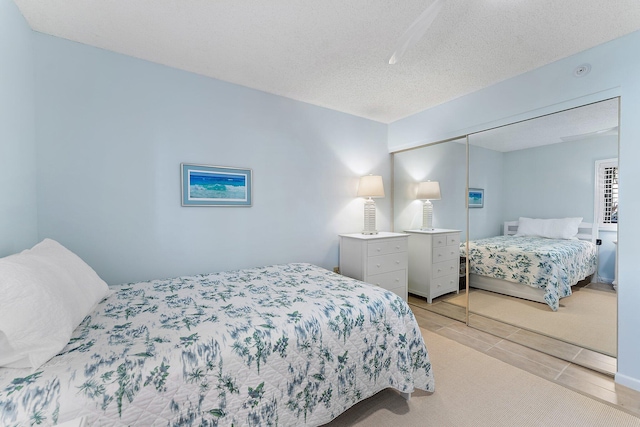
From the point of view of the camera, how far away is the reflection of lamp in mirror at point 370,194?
3.30m

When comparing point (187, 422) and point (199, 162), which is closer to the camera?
point (187, 422)

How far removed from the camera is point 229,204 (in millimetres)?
2570

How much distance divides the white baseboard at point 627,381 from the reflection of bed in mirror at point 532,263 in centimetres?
71

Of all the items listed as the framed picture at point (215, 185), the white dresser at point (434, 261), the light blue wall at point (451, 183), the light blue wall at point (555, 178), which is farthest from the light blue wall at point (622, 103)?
the framed picture at point (215, 185)

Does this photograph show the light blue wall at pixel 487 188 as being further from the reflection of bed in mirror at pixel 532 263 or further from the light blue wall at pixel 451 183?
the reflection of bed in mirror at pixel 532 263

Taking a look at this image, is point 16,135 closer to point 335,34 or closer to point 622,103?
point 335,34

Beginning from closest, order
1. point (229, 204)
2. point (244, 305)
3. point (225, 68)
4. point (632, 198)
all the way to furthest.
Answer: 1. point (244, 305)
2. point (632, 198)
3. point (225, 68)
4. point (229, 204)

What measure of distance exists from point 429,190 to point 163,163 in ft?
9.42

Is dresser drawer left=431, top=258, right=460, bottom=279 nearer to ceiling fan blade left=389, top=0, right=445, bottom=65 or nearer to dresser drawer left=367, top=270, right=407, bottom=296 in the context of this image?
dresser drawer left=367, top=270, right=407, bottom=296

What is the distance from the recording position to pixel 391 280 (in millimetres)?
3068

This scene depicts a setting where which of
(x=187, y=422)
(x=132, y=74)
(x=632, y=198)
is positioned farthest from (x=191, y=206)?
(x=632, y=198)

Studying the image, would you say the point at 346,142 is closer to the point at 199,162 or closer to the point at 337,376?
the point at 199,162

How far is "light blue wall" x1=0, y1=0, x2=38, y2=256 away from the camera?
4.81ft

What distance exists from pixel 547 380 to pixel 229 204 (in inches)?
113
